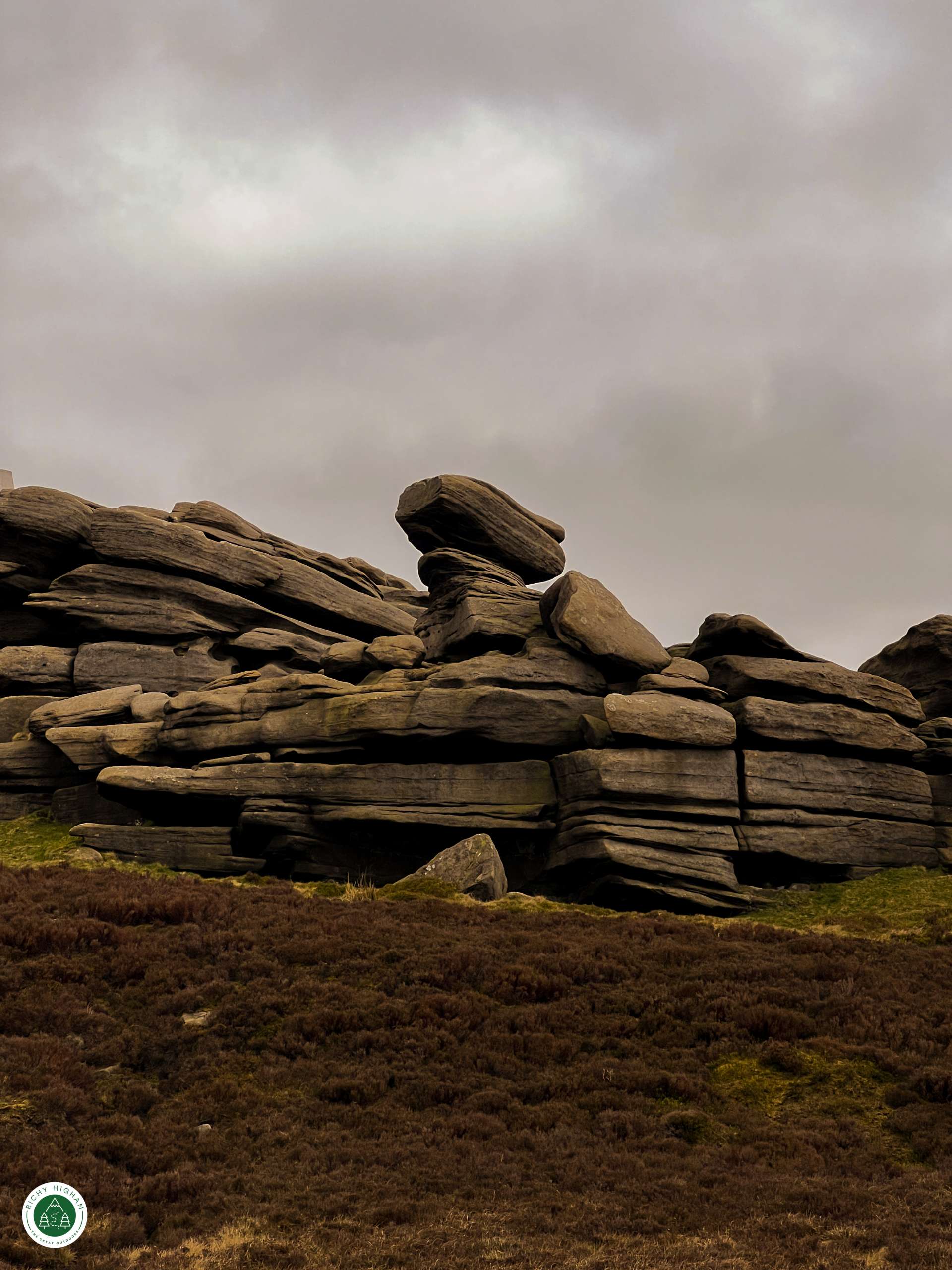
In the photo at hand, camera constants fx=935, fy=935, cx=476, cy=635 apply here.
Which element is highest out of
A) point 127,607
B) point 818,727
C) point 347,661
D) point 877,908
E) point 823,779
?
point 127,607

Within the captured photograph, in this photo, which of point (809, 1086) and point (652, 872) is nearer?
point (809, 1086)

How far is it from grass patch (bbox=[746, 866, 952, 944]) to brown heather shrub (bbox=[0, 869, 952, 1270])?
8.96ft

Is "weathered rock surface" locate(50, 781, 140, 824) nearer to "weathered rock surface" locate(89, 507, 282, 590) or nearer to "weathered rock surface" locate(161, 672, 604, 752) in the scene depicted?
"weathered rock surface" locate(161, 672, 604, 752)

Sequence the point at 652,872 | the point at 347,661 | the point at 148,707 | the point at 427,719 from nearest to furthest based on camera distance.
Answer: the point at 652,872 → the point at 427,719 → the point at 148,707 → the point at 347,661

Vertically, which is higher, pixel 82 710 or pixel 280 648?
pixel 280 648

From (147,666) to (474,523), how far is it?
63.4 ft

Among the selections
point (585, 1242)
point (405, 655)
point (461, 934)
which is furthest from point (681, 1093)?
point (405, 655)

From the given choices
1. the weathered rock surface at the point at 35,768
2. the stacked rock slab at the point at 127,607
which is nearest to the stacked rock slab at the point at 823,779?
the stacked rock slab at the point at 127,607

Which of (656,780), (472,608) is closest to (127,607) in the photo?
(472,608)

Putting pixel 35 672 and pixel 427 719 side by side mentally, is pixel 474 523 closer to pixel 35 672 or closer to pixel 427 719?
pixel 427 719

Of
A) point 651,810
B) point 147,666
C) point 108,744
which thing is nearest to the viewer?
point 651,810

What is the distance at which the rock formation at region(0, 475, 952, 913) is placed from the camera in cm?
3272

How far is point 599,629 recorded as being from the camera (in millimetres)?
37438

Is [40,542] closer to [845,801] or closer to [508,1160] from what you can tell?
[845,801]
